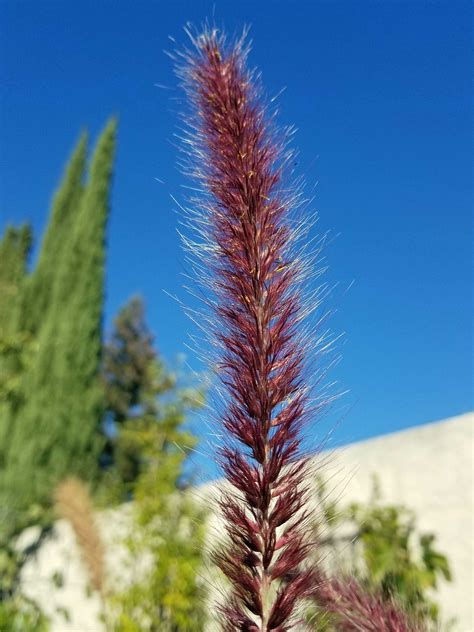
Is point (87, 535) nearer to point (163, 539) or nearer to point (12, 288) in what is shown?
point (163, 539)

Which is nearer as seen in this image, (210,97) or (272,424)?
(272,424)

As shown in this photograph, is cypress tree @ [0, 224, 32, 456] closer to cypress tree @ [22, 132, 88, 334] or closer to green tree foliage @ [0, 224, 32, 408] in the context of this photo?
green tree foliage @ [0, 224, 32, 408]

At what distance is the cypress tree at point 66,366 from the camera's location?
1086cm

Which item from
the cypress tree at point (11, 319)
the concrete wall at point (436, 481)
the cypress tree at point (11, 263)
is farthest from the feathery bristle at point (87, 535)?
the cypress tree at point (11, 263)

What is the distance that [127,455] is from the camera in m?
18.4

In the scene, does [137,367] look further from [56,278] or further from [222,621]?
[222,621]

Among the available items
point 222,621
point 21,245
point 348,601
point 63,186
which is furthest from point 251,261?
point 21,245

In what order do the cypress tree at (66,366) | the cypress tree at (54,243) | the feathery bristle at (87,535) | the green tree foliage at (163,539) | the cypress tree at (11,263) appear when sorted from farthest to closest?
1. the cypress tree at (11,263)
2. the cypress tree at (54,243)
3. the cypress tree at (66,366)
4. the green tree foliage at (163,539)
5. the feathery bristle at (87,535)

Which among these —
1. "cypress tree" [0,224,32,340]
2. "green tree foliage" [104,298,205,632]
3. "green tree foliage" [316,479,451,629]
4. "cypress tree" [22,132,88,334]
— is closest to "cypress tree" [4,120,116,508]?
"cypress tree" [22,132,88,334]

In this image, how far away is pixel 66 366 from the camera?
1156 centimetres

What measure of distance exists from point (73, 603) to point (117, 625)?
82 centimetres

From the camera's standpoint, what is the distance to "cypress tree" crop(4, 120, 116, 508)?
1086cm

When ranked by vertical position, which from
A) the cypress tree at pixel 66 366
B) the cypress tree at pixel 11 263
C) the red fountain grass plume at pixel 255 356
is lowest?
the red fountain grass plume at pixel 255 356

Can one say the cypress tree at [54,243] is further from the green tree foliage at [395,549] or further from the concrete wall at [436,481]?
the green tree foliage at [395,549]
